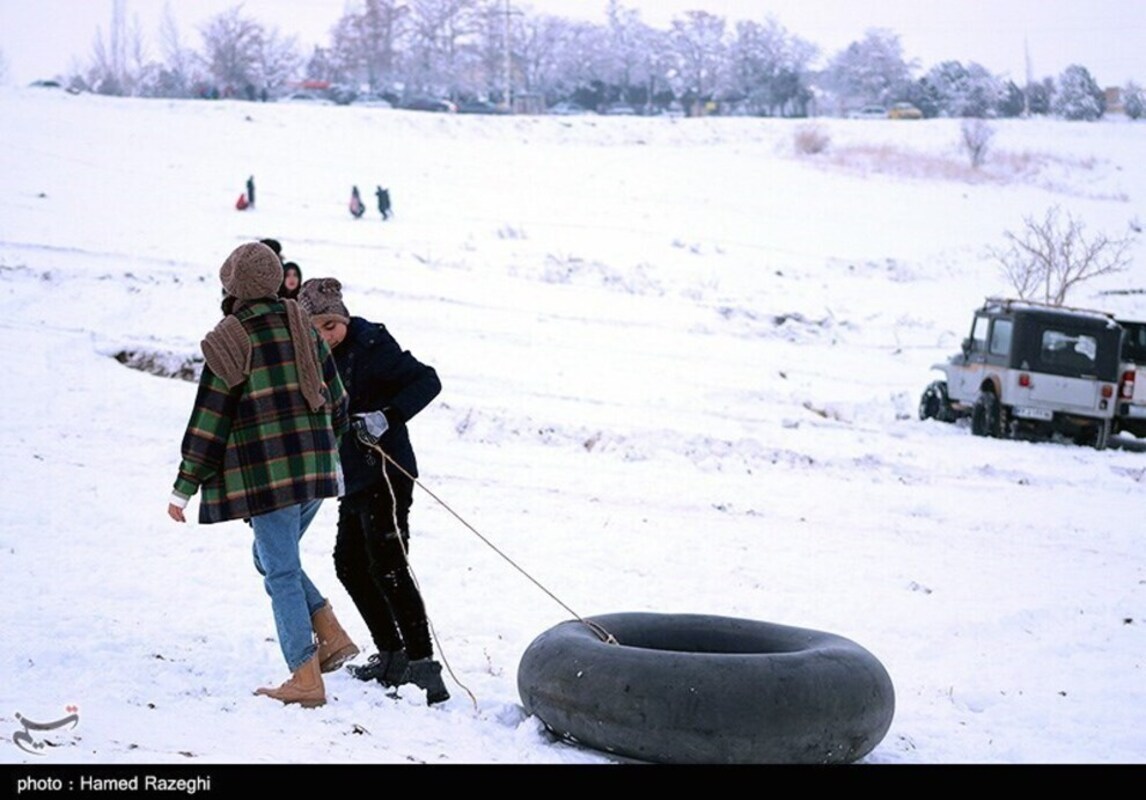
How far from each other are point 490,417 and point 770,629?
893 centimetres

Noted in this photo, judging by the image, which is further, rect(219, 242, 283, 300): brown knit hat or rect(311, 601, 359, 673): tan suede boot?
rect(311, 601, 359, 673): tan suede boot

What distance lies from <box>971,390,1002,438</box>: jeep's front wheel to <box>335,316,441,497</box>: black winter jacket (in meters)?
13.4

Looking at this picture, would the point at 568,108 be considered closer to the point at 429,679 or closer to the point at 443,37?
Result: the point at 443,37

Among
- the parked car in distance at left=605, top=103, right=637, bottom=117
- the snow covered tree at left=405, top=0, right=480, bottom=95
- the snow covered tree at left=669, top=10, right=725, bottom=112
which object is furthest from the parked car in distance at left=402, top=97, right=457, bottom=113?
the snow covered tree at left=669, top=10, right=725, bottom=112

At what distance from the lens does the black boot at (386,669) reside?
6293mm

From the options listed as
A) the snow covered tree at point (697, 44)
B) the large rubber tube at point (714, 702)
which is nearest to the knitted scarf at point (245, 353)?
the large rubber tube at point (714, 702)

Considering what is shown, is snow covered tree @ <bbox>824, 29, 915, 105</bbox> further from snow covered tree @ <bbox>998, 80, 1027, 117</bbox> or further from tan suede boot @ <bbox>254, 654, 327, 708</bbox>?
tan suede boot @ <bbox>254, 654, 327, 708</bbox>

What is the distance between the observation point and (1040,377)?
18172 mm

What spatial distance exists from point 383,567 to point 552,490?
579 cm

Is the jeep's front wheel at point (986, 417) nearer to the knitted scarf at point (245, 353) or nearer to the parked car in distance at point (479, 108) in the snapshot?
the knitted scarf at point (245, 353)

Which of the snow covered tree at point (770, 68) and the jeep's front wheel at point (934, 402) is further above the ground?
the snow covered tree at point (770, 68)

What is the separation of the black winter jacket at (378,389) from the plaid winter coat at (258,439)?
39 centimetres

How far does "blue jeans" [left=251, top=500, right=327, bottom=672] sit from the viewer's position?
19.2 feet

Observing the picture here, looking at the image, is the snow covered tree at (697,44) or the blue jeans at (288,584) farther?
the snow covered tree at (697,44)
